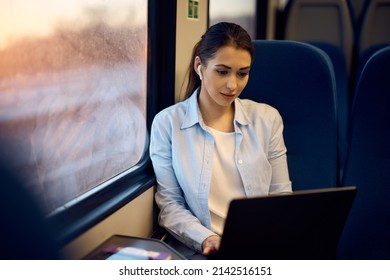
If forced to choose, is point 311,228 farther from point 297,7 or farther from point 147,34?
point 297,7

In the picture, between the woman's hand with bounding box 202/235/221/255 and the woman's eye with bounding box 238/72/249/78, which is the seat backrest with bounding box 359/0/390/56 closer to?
the woman's eye with bounding box 238/72/249/78

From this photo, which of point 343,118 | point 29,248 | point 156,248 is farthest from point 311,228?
point 343,118

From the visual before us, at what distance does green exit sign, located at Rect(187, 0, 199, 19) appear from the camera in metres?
1.92

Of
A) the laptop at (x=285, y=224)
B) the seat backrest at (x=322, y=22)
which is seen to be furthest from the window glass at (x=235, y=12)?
the laptop at (x=285, y=224)

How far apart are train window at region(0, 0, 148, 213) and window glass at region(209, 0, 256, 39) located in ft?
2.57

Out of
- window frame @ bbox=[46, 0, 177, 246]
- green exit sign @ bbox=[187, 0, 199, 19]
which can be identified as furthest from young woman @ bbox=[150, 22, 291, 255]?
green exit sign @ bbox=[187, 0, 199, 19]

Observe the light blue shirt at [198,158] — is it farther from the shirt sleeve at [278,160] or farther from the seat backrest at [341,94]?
the seat backrest at [341,94]

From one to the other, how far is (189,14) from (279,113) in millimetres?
540

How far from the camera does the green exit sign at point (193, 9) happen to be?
1.92 meters

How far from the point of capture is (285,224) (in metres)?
1.03

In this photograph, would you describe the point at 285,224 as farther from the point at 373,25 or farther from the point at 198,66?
the point at 373,25

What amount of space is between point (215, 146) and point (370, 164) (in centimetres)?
45

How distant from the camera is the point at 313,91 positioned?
161 centimetres

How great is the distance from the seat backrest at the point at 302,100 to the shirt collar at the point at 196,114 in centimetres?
10
